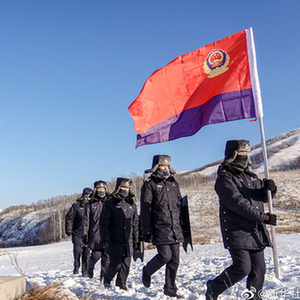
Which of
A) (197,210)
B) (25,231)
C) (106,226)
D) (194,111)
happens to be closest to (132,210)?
(106,226)

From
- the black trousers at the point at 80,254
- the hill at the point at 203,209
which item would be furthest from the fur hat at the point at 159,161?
the hill at the point at 203,209

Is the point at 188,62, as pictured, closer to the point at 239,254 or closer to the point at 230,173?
the point at 230,173

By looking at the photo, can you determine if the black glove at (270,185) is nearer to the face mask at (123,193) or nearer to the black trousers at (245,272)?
the black trousers at (245,272)

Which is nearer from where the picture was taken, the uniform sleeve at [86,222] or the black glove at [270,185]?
the black glove at [270,185]

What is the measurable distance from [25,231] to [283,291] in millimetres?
117273

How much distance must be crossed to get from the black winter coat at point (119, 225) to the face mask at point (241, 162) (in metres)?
2.80

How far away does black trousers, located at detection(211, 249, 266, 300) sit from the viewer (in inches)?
159

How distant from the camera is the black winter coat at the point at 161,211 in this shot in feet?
17.7

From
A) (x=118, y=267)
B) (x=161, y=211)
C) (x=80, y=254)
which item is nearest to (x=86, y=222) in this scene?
(x=80, y=254)

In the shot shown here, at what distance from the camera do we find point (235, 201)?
413 centimetres

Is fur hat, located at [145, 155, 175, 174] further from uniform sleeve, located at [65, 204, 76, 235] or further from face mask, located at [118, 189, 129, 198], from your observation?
uniform sleeve, located at [65, 204, 76, 235]

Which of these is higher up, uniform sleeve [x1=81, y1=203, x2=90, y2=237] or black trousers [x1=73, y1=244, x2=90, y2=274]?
uniform sleeve [x1=81, y1=203, x2=90, y2=237]

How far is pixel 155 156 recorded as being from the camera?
586cm

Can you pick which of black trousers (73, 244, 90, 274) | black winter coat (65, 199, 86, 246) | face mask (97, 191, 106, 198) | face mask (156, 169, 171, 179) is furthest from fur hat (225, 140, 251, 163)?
black winter coat (65, 199, 86, 246)
